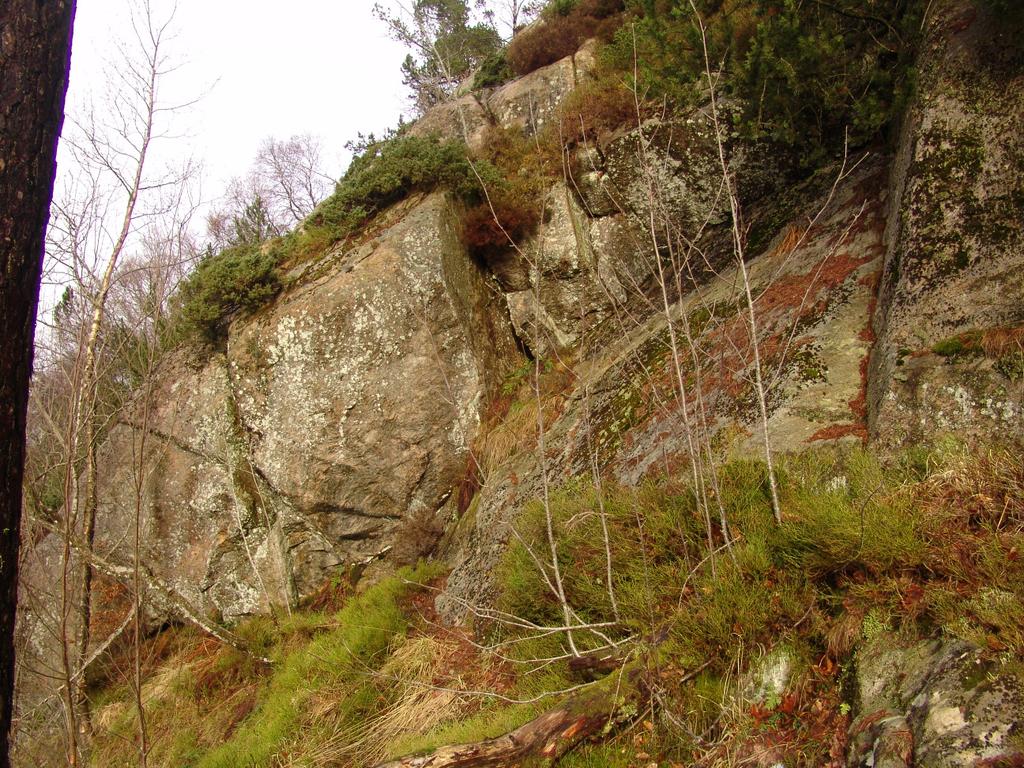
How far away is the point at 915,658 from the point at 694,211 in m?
6.70

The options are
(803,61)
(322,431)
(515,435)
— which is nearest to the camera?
(803,61)

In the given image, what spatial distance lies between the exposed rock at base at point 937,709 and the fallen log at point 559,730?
103 cm

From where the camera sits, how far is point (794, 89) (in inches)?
241

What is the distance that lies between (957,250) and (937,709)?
318cm

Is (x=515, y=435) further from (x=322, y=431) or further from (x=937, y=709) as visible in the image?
(x=937, y=709)

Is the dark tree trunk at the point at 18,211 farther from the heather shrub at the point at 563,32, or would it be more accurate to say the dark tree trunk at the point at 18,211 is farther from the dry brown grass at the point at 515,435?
the heather shrub at the point at 563,32

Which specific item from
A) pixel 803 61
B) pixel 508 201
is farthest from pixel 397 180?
pixel 803 61

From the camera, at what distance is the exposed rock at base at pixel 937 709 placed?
2.11m

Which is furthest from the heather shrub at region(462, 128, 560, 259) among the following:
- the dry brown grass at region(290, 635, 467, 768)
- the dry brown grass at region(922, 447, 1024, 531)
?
the dry brown grass at region(922, 447, 1024, 531)

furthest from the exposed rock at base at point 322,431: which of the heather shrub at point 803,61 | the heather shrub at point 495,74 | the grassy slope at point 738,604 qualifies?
the heather shrub at point 495,74

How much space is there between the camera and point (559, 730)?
10.4 ft

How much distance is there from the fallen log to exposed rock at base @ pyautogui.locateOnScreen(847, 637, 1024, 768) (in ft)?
3.39

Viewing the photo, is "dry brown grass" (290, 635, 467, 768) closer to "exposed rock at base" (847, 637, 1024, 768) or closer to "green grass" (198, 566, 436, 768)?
"green grass" (198, 566, 436, 768)

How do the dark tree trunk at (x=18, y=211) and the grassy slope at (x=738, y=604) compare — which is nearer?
the dark tree trunk at (x=18, y=211)
